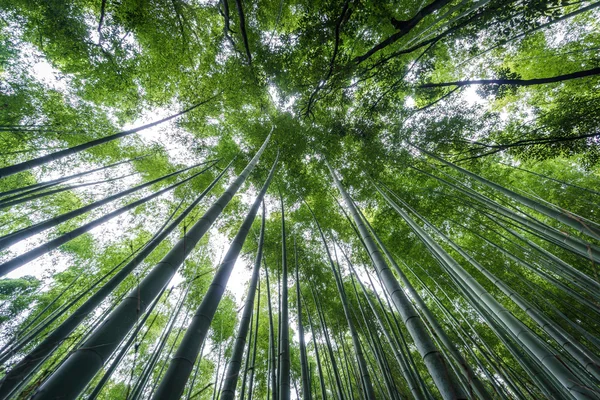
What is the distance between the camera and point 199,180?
5.38m

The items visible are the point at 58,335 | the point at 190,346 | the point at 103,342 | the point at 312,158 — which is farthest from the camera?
the point at 312,158

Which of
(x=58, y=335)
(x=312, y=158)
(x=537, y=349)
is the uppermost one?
(x=312, y=158)

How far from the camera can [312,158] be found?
5.52m

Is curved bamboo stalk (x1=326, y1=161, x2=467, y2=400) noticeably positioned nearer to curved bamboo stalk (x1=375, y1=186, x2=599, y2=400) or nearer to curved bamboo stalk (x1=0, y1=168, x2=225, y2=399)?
curved bamboo stalk (x1=375, y1=186, x2=599, y2=400)

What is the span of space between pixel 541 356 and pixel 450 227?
4554 mm

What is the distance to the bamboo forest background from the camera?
8.25 ft

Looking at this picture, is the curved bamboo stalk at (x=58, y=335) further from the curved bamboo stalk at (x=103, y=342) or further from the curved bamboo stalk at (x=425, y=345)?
the curved bamboo stalk at (x=425, y=345)

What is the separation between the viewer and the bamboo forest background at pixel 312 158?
99.0 inches

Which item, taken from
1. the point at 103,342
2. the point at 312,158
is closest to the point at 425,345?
the point at 103,342

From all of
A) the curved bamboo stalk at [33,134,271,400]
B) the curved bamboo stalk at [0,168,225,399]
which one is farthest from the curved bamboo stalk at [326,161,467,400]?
the curved bamboo stalk at [0,168,225,399]

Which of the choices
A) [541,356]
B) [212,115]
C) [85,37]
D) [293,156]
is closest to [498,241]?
[541,356]

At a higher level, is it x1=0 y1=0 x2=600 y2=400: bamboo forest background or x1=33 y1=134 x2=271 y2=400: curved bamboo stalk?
x1=0 y1=0 x2=600 y2=400: bamboo forest background

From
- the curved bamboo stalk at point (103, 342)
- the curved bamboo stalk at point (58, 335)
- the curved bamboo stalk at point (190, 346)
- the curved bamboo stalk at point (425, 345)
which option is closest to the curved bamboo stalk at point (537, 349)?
the curved bamboo stalk at point (425, 345)

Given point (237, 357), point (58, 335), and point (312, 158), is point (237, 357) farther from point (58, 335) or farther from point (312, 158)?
point (312, 158)
